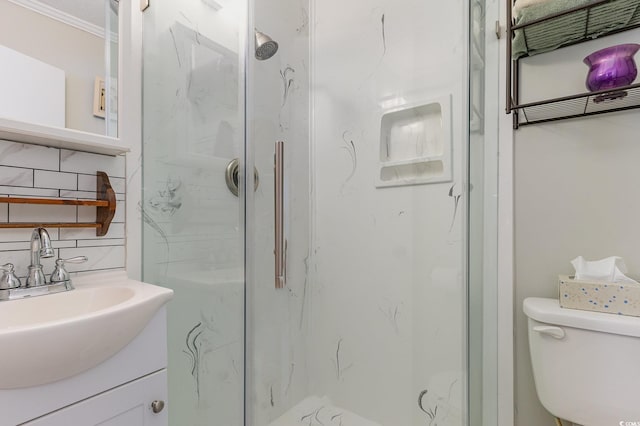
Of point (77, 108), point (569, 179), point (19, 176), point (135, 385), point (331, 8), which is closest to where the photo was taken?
point (135, 385)

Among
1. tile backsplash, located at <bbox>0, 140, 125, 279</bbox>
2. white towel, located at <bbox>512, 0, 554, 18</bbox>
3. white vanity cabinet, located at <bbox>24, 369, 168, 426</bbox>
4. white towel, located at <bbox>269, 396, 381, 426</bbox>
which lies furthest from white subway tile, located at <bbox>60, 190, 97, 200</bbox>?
white towel, located at <bbox>512, 0, 554, 18</bbox>

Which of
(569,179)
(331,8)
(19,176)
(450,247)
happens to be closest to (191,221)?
(19,176)

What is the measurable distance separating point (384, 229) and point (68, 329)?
3.60ft

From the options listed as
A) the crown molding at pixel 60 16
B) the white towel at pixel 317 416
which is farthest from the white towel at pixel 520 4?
the white towel at pixel 317 416

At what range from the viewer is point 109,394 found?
673mm

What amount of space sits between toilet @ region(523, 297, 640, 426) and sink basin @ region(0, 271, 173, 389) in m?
1.12

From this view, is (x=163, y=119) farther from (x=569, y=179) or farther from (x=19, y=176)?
(x=569, y=179)

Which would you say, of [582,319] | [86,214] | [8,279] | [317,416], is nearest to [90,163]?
[86,214]

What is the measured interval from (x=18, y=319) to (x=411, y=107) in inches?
56.0

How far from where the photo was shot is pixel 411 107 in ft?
4.21

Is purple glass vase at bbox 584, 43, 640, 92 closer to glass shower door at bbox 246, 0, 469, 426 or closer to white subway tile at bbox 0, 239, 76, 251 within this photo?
glass shower door at bbox 246, 0, 469, 426

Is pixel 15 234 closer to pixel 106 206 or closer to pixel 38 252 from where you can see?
pixel 38 252

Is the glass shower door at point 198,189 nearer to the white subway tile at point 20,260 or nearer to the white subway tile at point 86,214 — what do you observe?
the white subway tile at point 86,214

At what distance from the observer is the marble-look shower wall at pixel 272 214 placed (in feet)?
3.82
